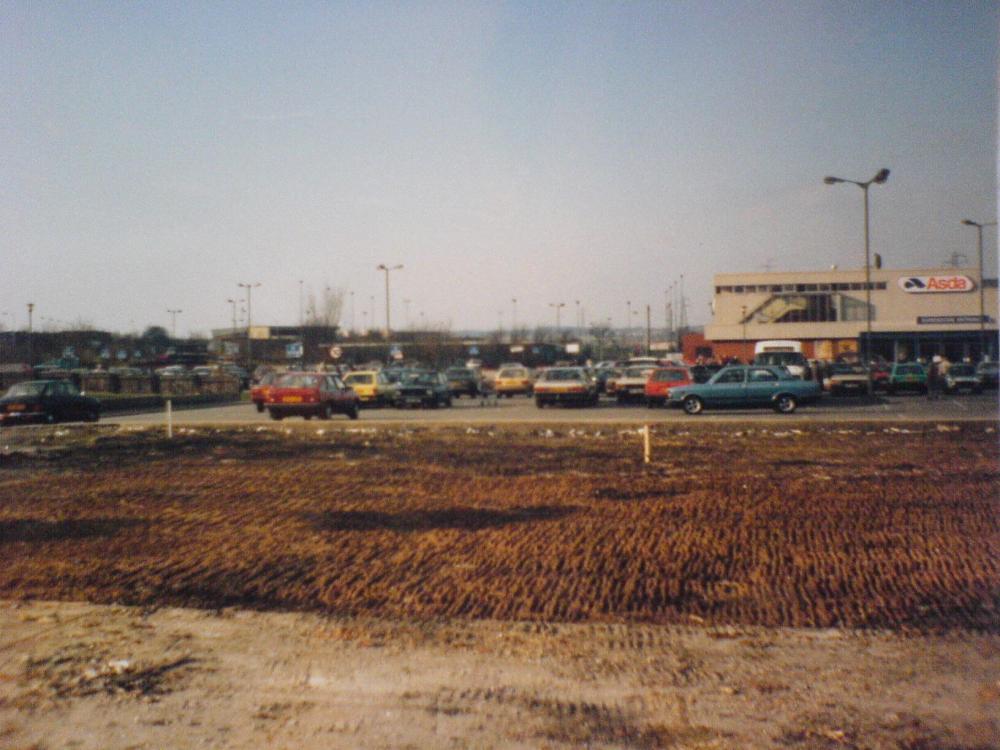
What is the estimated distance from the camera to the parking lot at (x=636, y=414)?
89.0 feet

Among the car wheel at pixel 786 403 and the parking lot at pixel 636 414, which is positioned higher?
the car wheel at pixel 786 403

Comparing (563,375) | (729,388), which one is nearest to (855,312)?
(563,375)

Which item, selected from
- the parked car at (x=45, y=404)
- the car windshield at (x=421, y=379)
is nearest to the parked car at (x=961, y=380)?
the car windshield at (x=421, y=379)

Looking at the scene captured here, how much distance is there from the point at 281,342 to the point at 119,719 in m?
101

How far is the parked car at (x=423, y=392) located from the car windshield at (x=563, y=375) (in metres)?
4.40

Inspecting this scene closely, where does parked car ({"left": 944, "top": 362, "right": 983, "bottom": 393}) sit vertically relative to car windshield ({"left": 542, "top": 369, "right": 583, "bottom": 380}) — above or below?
below

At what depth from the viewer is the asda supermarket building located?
75938 millimetres

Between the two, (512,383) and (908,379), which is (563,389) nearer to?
(512,383)

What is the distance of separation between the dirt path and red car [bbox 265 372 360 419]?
21.5m

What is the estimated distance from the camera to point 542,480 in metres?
14.0

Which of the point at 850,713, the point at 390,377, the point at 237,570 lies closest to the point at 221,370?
the point at 390,377

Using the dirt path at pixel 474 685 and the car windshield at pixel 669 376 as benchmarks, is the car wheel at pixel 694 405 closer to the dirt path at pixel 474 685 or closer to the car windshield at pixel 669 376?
Result: the car windshield at pixel 669 376

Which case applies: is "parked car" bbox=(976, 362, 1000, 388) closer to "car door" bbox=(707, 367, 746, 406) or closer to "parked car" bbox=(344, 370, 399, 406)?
"car door" bbox=(707, 367, 746, 406)

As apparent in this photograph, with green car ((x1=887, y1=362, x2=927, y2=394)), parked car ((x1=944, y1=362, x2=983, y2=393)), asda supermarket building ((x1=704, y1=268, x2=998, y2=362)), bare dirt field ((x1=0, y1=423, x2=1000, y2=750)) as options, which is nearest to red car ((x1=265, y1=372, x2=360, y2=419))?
bare dirt field ((x1=0, y1=423, x2=1000, y2=750))
